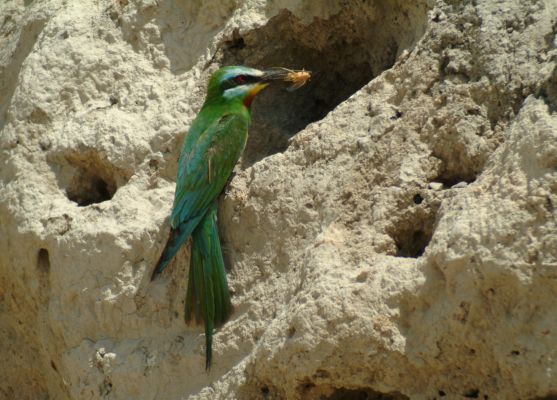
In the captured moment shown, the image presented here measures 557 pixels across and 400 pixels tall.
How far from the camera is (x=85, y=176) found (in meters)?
3.34

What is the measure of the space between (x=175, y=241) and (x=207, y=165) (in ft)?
0.97

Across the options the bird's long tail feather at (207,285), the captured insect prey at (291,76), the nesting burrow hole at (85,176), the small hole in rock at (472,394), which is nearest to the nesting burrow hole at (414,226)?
the small hole in rock at (472,394)

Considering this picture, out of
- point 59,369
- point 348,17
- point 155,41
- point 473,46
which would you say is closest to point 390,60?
point 348,17

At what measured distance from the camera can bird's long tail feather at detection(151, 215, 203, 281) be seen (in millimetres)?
2859

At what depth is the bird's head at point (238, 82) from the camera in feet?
10.3

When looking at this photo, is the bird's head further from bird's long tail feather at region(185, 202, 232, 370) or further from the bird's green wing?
bird's long tail feather at region(185, 202, 232, 370)

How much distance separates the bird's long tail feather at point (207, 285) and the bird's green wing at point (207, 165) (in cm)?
7

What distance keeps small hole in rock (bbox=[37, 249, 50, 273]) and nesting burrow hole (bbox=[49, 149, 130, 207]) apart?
0.22 meters

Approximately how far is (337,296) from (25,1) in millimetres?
2331

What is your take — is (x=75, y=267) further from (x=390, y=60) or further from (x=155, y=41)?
(x=390, y=60)

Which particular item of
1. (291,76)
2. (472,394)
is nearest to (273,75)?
(291,76)

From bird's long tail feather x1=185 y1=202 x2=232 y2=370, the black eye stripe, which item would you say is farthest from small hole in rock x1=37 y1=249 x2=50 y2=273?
the black eye stripe

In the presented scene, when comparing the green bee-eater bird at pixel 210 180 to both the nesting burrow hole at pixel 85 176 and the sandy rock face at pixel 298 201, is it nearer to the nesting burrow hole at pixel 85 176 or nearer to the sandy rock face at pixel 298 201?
the sandy rock face at pixel 298 201

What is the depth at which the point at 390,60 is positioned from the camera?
10.0 feet
